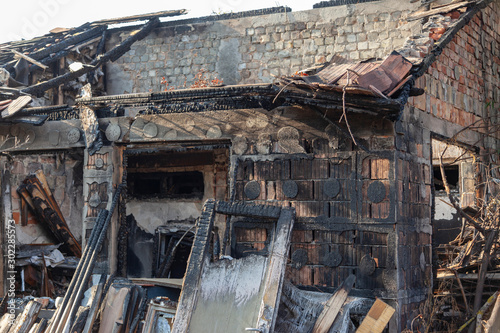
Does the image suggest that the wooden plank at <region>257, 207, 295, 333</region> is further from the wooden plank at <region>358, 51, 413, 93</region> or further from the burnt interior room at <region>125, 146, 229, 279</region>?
the burnt interior room at <region>125, 146, 229, 279</region>

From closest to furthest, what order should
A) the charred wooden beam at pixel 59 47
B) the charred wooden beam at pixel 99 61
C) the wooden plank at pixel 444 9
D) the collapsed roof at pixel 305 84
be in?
the collapsed roof at pixel 305 84 < the wooden plank at pixel 444 9 < the charred wooden beam at pixel 99 61 < the charred wooden beam at pixel 59 47

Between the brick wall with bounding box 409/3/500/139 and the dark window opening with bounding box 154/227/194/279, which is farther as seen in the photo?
the dark window opening with bounding box 154/227/194/279

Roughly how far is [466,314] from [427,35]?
367cm

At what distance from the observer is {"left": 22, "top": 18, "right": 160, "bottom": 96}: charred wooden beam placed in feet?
34.6

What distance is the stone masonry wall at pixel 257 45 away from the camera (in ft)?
35.7

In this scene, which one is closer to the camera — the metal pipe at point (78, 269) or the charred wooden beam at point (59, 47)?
the metal pipe at point (78, 269)

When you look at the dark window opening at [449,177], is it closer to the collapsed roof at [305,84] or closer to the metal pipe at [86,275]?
the collapsed roof at [305,84]

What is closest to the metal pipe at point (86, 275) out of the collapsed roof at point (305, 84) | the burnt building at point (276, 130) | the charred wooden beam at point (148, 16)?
the burnt building at point (276, 130)

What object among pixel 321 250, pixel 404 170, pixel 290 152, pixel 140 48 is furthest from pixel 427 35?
pixel 140 48

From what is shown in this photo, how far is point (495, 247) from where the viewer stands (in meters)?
7.71

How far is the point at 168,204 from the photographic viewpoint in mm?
12047

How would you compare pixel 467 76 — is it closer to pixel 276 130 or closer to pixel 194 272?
pixel 276 130

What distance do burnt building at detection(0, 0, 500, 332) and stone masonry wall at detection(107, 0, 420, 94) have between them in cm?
3

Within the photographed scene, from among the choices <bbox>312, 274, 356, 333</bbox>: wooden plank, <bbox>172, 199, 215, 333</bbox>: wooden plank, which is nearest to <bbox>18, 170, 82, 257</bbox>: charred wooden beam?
<bbox>172, 199, 215, 333</bbox>: wooden plank
